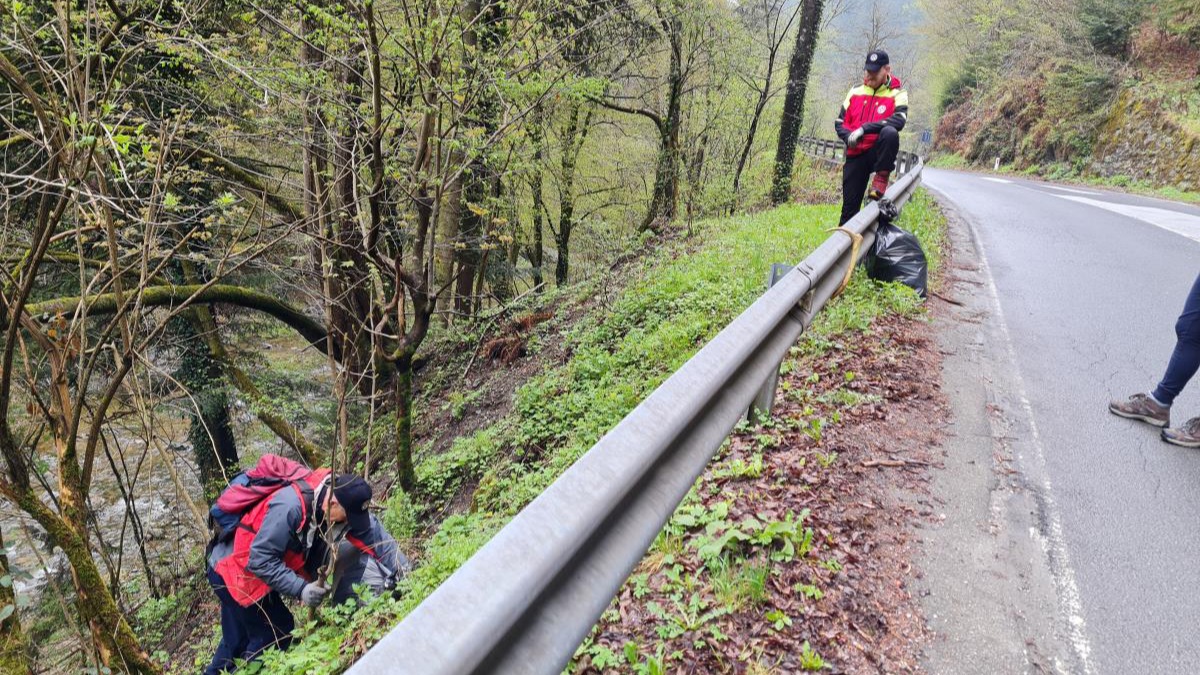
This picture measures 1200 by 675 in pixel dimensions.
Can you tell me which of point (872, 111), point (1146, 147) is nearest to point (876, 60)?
point (872, 111)

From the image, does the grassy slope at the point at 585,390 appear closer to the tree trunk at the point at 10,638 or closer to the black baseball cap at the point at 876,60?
the tree trunk at the point at 10,638

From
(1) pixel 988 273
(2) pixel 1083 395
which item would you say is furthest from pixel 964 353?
(1) pixel 988 273

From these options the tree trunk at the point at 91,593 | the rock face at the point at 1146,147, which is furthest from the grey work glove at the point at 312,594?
the rock face at the point at 1146,147

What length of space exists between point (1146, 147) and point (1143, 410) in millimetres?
24957

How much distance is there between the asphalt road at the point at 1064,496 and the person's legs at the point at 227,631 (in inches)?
201

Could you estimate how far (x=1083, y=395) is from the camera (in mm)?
4418

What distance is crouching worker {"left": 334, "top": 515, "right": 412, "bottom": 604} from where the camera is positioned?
16.4 ft

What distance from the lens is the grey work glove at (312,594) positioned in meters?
4.93

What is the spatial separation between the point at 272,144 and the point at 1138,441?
10703mm

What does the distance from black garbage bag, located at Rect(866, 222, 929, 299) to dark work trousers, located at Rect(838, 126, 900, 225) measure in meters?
0.55

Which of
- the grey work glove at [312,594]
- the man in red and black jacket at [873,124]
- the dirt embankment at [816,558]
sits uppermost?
the man in red and black jacket at [873,124]

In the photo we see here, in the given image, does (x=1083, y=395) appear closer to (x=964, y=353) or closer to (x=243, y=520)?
(x=964, y=353)

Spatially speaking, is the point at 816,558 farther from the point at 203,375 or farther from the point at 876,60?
the point at 203,375

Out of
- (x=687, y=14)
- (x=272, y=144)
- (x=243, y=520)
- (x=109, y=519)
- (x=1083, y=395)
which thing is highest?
(x=687, y=14)
